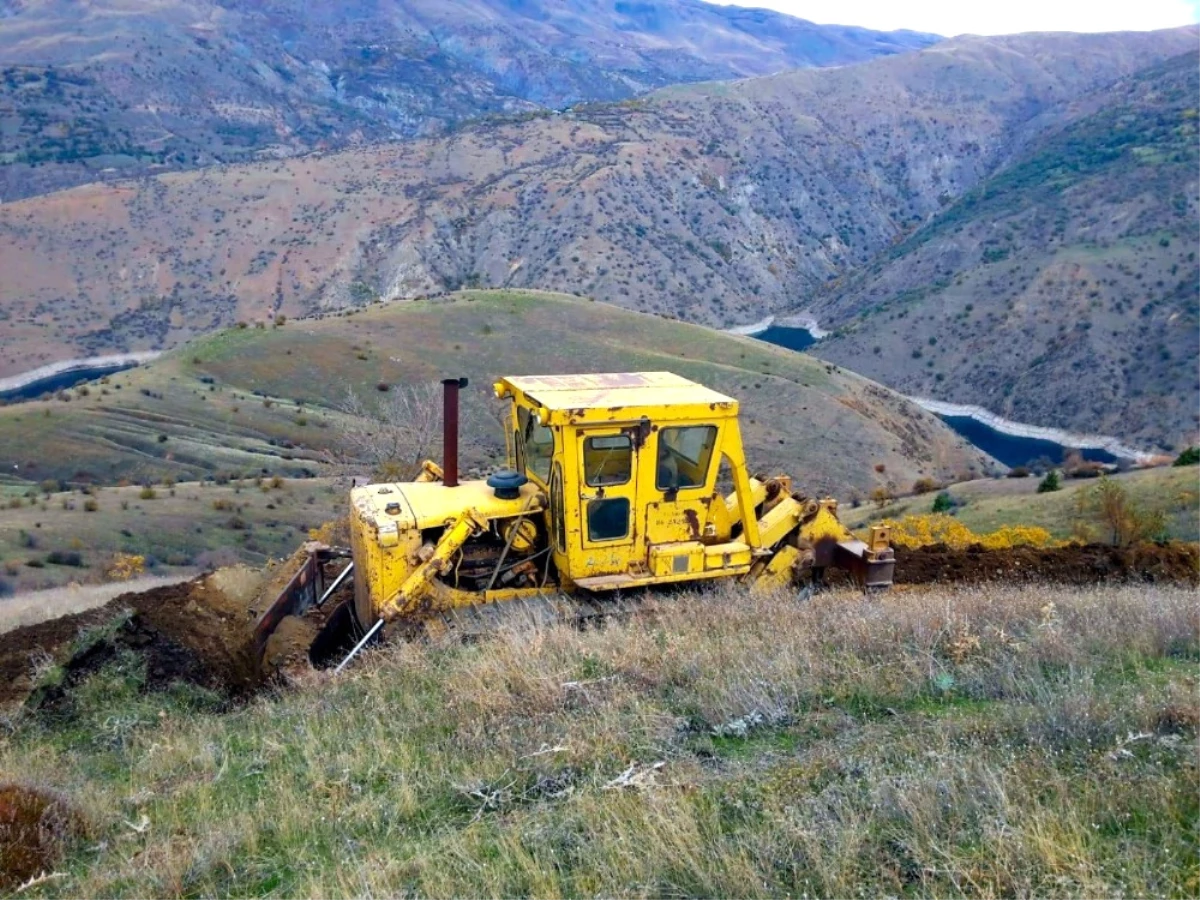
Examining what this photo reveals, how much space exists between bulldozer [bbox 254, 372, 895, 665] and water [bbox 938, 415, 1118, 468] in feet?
153

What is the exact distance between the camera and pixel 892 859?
3.53 m

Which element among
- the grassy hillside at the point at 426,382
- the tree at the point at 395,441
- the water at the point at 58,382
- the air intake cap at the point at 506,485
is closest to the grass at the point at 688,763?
the air intake cap at the point at 506,485

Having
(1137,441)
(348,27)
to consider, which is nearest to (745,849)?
(1137,441)

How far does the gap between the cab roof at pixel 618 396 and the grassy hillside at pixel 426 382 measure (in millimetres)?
22370

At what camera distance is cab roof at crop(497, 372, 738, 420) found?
8148mm

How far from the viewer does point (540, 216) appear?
82.4 meters

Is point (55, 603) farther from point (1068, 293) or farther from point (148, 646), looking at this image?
point (1068, 293)

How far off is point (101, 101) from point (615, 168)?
6848 centimetres

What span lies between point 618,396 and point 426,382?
118 ft

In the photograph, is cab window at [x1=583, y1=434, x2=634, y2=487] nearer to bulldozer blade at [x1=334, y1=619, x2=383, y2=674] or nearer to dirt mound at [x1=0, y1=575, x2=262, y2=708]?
bulldozer blade at [x1=334, y1=619, x2=383, y2=674]

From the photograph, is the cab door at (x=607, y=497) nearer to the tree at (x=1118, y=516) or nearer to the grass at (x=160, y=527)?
the tree at (x=1118, y=516)

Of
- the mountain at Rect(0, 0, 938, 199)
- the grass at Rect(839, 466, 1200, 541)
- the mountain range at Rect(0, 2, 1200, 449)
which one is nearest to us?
the grass at Rect(839, 466, 1200, 541)

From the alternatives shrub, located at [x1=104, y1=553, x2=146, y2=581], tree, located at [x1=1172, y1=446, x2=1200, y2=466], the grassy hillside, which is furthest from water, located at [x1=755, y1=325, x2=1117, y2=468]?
shrub, located at [x1=104, y1=553, x2=146, y2=581]

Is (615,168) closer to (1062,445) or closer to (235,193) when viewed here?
(235,193)
